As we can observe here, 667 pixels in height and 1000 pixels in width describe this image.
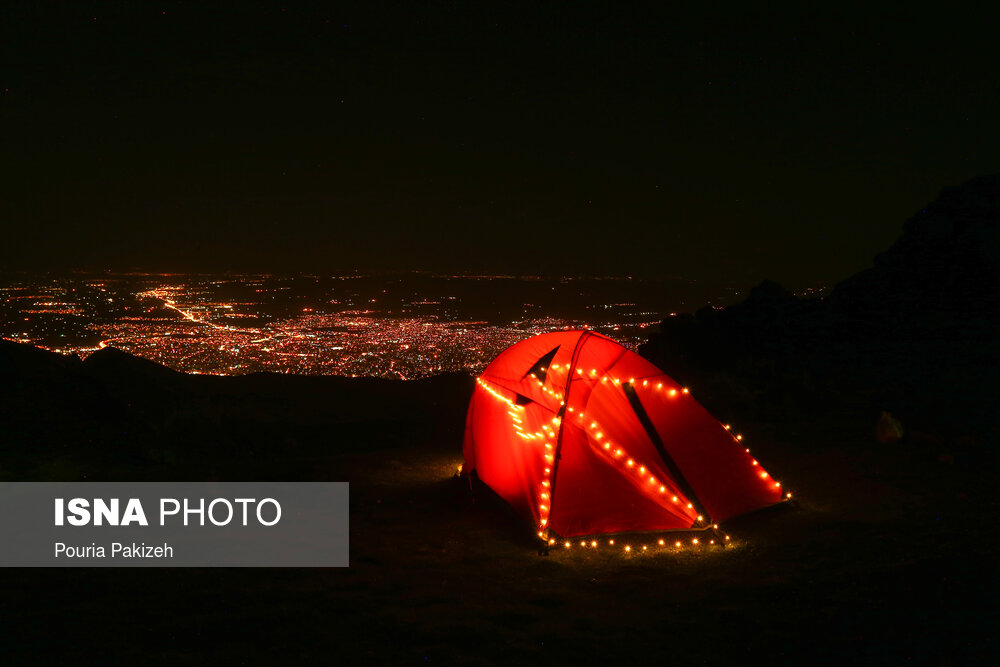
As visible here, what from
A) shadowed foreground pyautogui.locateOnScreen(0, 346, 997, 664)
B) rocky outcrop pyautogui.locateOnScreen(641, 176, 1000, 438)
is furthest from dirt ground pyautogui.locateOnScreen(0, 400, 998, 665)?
rocky outcrop pyautogui.locateOnScreen(641, 176, 1000, 438)

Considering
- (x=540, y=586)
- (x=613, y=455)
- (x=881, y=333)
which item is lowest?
(x=540, y=586)

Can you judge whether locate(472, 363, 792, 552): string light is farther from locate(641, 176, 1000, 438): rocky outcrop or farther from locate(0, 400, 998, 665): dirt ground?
locate(641, 176, 1000, 438): rocky outcrop

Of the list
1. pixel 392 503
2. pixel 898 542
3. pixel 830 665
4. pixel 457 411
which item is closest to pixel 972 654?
pixel 830 665

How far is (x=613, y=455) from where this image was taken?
8.51 m

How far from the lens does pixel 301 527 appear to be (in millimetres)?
8430

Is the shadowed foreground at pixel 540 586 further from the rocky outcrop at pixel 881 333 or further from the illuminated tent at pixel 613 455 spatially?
the rocky outcrop at pixel 881 333

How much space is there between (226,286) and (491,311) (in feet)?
152

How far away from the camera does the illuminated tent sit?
8172 millimetres
